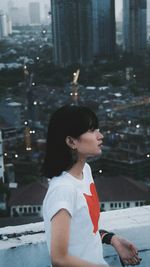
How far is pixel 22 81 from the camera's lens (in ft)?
52.3

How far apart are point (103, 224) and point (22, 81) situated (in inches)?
604

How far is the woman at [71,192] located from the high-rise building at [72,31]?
16.7 m

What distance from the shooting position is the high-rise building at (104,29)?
59.1ft

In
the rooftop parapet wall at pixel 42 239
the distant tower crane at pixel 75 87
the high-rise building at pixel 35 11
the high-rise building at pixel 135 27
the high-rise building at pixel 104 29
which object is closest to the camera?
the rooftop parapet wall at pixel 42 239

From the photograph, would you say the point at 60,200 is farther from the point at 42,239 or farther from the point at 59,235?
the point at 42,239

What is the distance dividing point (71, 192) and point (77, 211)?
0.07 ft

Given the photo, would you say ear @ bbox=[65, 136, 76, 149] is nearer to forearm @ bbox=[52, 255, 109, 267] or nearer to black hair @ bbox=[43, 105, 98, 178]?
black hair @ bbox=[43, 105, 98, 178]

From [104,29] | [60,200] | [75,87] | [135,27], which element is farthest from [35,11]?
[60,200]

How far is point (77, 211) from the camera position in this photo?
53cm

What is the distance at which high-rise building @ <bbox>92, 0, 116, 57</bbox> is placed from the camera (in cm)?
1800

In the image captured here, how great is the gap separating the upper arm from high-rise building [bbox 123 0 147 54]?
18632mm

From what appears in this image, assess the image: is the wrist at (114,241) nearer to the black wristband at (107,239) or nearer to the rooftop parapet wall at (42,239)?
the black wristband at (107,239)

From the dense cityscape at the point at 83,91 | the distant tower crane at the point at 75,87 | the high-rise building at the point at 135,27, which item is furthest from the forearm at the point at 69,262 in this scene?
the high-rise building at the point at 135,27

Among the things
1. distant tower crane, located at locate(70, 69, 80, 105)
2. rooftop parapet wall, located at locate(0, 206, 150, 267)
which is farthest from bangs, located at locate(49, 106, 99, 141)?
distant tower crane, located at locate(70, 69, 80, 105)
